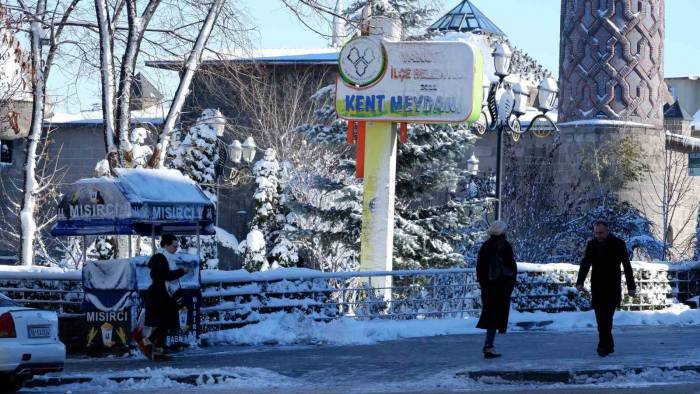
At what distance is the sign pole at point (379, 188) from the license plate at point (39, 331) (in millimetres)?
11978

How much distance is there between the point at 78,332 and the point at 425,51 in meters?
9.61

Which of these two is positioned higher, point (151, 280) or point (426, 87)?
point (426, 87)

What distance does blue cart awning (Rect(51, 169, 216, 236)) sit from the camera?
61.0ft

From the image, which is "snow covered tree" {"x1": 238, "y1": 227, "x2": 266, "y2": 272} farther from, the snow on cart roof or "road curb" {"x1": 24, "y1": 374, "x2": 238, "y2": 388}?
"road curb" {"x1": 24, "y1": 374, "x2": 238, "y2": 388}

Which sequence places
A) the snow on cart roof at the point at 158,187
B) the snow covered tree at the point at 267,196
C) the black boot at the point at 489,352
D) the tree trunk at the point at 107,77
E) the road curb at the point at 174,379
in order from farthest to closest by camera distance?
the snow covered tree at the point at 267,196, the tree trunk at the point at 107,77, the snow on cart roof at the point at 158,187, the black boot at the point at 489,352, the road curb at the point at 174,379

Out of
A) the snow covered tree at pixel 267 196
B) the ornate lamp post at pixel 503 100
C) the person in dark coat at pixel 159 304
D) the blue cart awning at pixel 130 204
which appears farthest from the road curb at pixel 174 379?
the snow covered tree at pixel 267 196

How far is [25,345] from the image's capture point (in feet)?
47.4

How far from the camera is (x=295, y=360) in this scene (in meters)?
17.3

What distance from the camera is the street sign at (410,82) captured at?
2539 cm

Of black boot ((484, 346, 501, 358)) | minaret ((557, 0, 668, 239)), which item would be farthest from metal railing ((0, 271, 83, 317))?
minaret ((557, 0, 668, 239))

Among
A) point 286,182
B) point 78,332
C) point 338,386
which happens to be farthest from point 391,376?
point 286,182

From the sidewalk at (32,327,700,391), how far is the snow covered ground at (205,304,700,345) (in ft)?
1.68

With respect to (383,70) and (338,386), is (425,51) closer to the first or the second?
(383,70)

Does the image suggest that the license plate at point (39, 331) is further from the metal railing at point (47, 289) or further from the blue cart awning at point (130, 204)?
the metal railing at point (47, 289)
